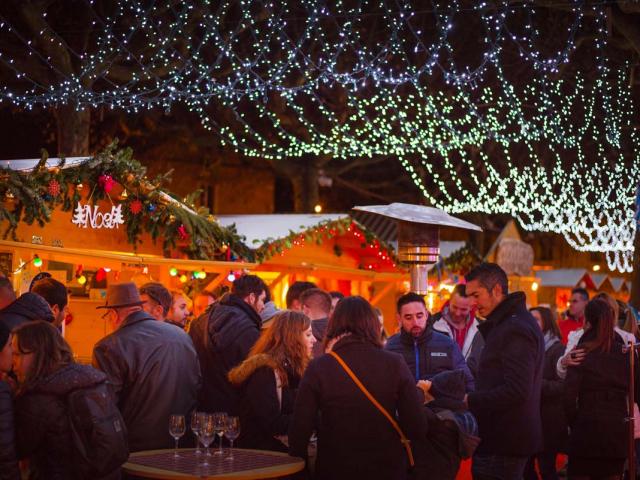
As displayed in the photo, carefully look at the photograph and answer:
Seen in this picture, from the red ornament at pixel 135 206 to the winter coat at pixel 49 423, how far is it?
6.55 metres

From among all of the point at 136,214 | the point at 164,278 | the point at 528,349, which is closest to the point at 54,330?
the point at 528,349

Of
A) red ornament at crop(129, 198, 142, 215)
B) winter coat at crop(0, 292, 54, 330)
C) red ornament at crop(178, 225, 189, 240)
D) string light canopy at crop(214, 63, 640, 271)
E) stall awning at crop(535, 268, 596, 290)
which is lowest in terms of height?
winter coat at crop(0, 292, 54, 330)

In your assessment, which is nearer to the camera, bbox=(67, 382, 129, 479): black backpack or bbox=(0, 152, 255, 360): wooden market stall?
bbox=(67, 382, 129, 479): black backpack

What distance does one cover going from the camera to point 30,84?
19.3m

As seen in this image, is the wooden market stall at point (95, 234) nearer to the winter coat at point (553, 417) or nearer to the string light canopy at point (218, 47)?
the string light canopy at point (218, 47)

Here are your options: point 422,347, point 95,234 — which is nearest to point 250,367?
point 422,347

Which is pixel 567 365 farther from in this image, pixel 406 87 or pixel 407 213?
pixel 406 87

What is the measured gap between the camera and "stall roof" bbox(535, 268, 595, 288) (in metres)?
32.0

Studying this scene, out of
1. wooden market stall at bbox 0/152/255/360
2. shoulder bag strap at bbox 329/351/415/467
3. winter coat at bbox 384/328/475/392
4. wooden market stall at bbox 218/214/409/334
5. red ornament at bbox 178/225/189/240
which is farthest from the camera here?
wooden market stall at bbox 218/214/409/334

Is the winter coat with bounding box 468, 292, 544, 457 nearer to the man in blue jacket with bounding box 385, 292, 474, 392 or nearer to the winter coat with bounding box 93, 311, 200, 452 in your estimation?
the man in blue jacket with bounding box 385, 292, 474, 392

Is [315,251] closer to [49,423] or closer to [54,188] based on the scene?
[54,188]

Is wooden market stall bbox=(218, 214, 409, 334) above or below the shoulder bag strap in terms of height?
above

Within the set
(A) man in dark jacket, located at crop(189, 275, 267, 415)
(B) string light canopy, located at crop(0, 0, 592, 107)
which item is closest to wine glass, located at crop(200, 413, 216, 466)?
(A) man in dark jacket, located at crop(189, 275, 267, 415)

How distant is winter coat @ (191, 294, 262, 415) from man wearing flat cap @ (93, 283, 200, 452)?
0.27m
